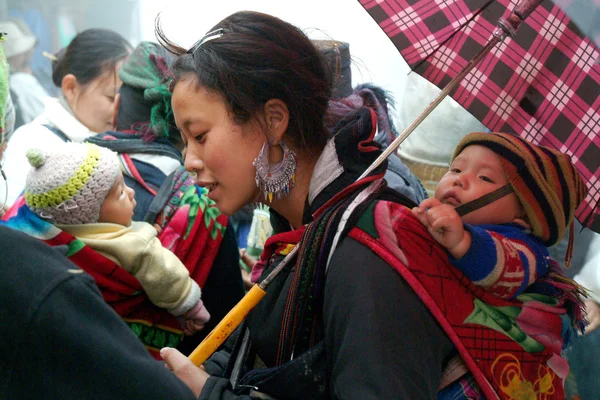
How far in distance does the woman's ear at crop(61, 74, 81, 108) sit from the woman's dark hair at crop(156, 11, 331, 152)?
1834 mm

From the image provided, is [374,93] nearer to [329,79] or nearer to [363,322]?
[329,79]

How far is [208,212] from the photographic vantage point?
99.0 inches

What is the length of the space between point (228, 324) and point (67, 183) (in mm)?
781

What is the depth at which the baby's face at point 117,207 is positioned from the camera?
2.13 meters

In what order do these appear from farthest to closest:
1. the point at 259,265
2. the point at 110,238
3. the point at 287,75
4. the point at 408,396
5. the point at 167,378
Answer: the point at 110,238 → the point at 259,265 → the point at 287,75 → the point at 408,396 → the point at 167,378

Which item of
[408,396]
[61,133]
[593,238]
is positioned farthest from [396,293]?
[61,133]

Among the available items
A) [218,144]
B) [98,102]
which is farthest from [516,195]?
[98,102]

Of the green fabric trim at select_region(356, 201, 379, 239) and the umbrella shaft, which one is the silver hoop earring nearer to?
the umbrella shaft

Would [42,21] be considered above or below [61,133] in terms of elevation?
below

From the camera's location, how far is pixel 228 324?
1576 millimetres

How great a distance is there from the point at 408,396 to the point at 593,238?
2298 mm

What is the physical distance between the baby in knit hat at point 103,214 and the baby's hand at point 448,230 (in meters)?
1.10

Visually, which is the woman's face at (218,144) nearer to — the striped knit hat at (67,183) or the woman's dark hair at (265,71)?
the woman's dark hair at (265,71)

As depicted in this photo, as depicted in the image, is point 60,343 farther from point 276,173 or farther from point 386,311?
point 276,173
